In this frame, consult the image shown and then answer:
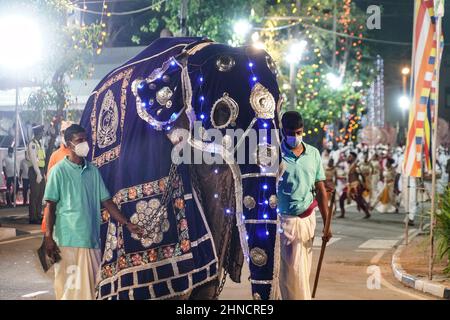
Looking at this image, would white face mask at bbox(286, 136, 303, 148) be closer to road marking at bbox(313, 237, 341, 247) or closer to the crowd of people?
road marking at bbox(313, 237, 341, 247)

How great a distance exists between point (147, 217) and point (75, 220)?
0.57 meters

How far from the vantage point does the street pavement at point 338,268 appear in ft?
35.8

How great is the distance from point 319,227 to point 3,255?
26.9 feet

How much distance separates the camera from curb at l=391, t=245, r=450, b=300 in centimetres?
1127

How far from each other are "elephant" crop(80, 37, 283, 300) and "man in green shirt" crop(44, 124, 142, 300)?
9 centimetres

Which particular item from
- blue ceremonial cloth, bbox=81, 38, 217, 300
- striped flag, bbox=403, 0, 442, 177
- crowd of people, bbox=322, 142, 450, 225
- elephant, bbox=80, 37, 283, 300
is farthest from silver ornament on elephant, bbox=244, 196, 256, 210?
crowd of people, bbox=322, 142, 450, 225

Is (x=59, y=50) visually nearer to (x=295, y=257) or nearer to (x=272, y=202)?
(x=295, y=257)

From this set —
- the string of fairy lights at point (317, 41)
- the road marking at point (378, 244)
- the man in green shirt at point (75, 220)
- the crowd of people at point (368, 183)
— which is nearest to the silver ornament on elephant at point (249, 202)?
the man in green shirt at point (75, 220)

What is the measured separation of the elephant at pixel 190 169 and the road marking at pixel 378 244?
10000 mm

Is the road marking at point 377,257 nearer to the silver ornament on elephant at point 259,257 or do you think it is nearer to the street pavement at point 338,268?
the street pavement at point 338,268

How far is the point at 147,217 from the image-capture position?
7.27 meters
